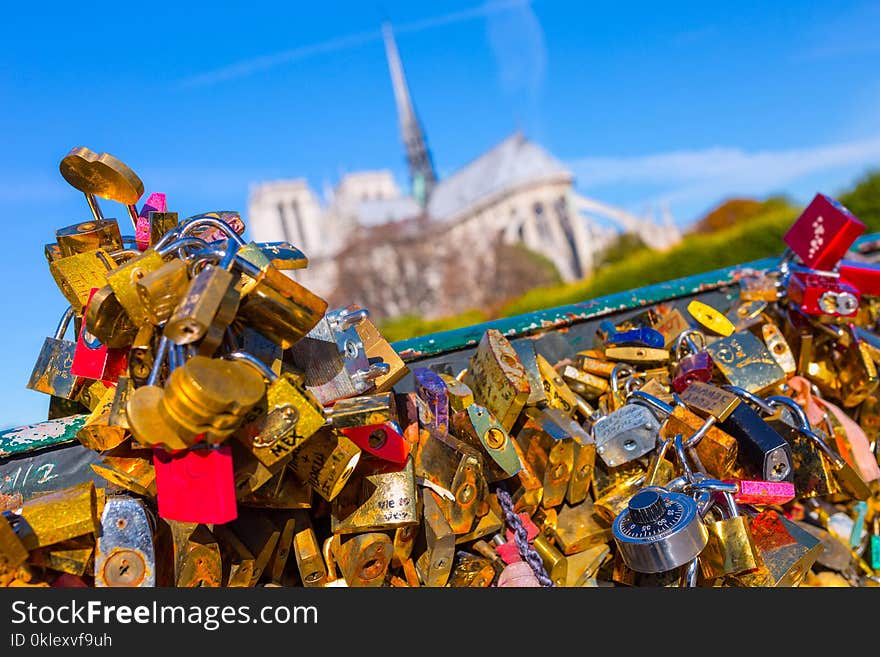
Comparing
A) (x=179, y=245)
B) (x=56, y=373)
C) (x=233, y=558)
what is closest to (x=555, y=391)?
(x=233, y=558)

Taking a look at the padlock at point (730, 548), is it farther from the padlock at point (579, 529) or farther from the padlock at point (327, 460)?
the padlock at point (327, 460)

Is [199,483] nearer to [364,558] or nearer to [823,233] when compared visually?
[364,558]

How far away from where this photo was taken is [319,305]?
1.16 meters

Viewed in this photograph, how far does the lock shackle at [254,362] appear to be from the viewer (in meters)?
1.08

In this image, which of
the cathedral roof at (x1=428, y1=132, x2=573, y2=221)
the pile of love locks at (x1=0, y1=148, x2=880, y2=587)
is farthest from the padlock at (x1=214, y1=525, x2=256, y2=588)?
the cathedral roof at (x1=428, y1=132, x2=573, y2=221)

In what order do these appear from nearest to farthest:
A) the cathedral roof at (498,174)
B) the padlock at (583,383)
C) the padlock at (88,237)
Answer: the padlock at (88,237) → the padlock at (583,383) → the cathedral roof at (498,174)

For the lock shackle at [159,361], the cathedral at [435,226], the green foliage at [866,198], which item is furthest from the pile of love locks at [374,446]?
the cathedral at [435,226]

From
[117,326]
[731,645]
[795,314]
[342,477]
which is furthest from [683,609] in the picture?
[795,314]

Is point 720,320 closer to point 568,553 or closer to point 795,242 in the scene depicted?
point 795,242

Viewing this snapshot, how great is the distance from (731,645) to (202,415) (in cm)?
82

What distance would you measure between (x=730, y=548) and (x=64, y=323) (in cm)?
125

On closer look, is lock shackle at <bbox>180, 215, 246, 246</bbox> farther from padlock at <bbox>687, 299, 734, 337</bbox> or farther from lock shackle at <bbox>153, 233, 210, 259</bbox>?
padlock at <bbox>687, 299, 734, 337</bbox>

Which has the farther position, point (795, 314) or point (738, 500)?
point (795, 314)

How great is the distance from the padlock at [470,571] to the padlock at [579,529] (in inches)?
6.6
